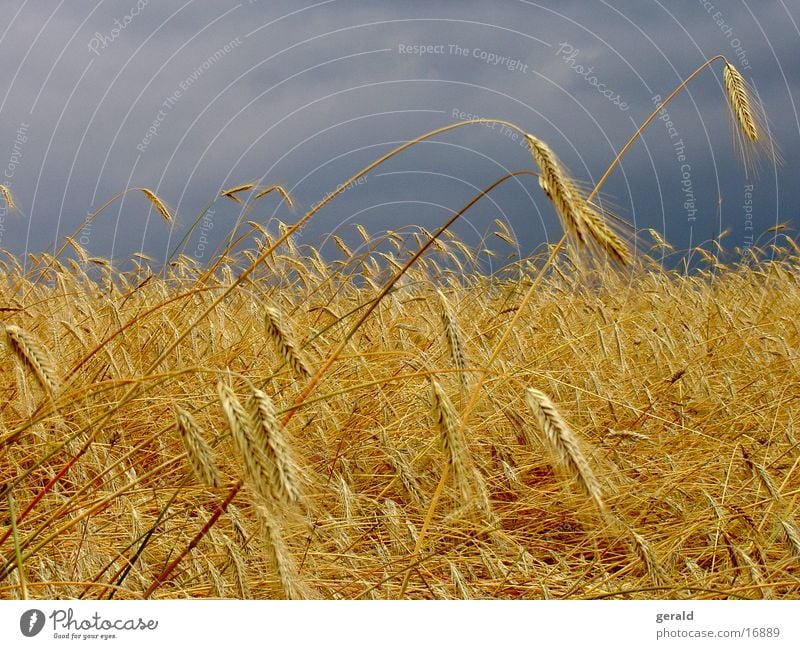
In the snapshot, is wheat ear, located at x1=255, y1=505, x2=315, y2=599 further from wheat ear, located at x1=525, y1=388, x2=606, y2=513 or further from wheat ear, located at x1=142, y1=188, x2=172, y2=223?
wheat ear, located at x1=142, y1=188, x2=172, y2=223

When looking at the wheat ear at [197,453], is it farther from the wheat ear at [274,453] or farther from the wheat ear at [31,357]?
the wheat ear at [31,357]

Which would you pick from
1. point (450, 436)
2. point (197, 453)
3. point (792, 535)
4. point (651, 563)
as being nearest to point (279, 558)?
point (197, 453)

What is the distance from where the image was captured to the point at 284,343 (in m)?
1.63

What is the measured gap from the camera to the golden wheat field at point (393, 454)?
1.55 metres

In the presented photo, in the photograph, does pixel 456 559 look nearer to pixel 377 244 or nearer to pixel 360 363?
pixel 360 363

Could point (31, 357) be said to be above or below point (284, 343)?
above

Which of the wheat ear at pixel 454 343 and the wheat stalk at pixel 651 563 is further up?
the wheat ear at pixel 454 343

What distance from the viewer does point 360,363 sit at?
10.5 feet

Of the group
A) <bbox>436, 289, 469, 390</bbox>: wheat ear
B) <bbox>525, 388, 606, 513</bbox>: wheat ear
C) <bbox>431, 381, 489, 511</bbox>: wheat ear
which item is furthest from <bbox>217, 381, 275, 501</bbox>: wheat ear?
<bbox>436, 289, 469, 390</bbox>: wheat ear

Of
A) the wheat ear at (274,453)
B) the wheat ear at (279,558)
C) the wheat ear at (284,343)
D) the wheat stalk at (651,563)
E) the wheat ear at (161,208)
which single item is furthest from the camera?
the wheat ear at (161,208)
